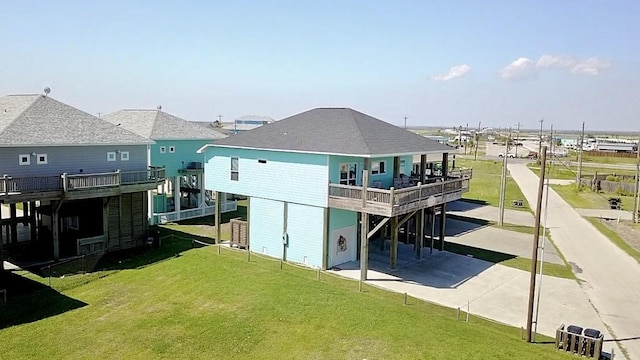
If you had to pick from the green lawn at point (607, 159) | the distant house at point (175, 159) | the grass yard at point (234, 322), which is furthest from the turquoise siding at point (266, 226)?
the green lawn at point (607, 159)

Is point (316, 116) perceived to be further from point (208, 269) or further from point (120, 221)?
point (120, 221)

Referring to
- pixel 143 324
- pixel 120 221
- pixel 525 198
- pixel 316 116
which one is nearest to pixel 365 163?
pixel 316 116

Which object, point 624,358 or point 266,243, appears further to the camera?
point 266,243

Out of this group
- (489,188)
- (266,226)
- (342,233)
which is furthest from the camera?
(489,188)

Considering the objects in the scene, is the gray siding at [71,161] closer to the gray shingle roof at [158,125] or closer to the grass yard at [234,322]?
the grass yard at [234,322]

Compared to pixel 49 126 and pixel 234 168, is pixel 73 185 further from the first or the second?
pixel 234 168

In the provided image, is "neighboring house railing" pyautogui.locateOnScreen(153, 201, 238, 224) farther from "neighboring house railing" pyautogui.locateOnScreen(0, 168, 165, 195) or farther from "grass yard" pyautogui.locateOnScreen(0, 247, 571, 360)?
"grass yard" pyautogui.locateOnScreen(0, 247, 571, 360)

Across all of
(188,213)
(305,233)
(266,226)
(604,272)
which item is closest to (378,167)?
(305,233)

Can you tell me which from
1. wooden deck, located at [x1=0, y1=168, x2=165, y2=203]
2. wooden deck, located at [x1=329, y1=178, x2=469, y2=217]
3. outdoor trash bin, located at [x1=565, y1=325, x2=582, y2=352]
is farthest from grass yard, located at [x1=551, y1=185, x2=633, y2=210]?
wooden deck, located at [x1=0, y1=168, x2=165, y2=203]
